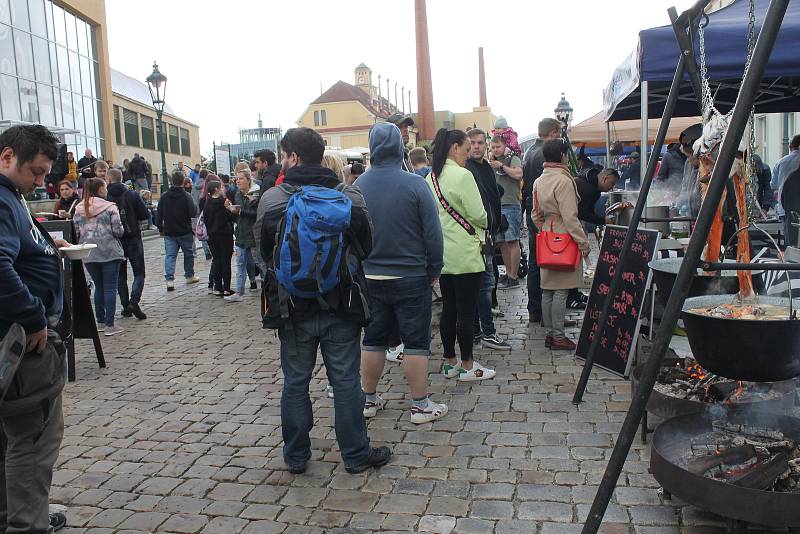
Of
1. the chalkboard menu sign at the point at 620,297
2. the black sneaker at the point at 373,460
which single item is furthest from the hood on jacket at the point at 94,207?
the chalkboard menu sign at the point at 620,297

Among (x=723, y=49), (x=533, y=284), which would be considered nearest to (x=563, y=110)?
(x=533, y=284)

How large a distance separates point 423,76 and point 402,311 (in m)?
45.8

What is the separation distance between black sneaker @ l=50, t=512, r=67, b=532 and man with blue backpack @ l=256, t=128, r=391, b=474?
1.21 m

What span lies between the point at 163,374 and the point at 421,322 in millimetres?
3006

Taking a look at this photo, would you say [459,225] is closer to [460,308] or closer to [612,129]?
[460,308]

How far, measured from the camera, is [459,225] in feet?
17.1

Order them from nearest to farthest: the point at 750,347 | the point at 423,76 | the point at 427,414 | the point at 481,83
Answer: the point at 750,347, the point at 427,414, the point at 423,76, the point at 481,83

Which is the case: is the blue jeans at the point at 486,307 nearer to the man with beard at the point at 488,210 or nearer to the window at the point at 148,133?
the man with beard at the point at 488,210

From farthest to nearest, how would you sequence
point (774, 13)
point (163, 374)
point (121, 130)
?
point (121, 130) < point (163, 374) < point (774, 13)

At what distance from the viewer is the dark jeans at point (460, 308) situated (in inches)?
204

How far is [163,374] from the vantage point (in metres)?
6.13

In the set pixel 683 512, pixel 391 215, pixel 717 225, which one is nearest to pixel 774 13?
pixel 717 225

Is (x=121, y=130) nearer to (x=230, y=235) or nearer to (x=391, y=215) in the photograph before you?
(x=230, y=235)

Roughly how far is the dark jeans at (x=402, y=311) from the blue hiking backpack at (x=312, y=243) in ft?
2.71
